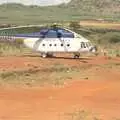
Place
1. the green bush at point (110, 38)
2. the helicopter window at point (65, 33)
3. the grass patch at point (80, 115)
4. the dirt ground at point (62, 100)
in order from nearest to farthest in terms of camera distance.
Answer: the grass patch at point (80, 115)
the dirt ground at point (62, 100)
the helicopter window at point (65, 33)
the green bush at point (110, 38)

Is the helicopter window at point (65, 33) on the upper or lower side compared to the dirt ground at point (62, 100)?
upper

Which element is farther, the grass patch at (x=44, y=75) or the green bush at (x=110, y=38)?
the green bush at (x=110, y=38)

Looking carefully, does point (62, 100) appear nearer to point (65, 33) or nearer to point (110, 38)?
point (65, 33)

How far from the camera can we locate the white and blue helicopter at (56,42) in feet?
114

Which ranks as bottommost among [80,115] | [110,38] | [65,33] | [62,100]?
[110,38]

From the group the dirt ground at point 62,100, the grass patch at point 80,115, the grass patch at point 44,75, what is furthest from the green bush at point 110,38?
the grass patch at point 80,115

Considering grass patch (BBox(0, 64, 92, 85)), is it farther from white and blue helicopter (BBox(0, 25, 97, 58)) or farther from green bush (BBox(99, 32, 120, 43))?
green bush (BBox(99, 32, 120, 43))

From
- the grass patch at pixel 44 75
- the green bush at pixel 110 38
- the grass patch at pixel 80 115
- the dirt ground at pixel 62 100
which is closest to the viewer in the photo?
the grass patch at pixel 80 115

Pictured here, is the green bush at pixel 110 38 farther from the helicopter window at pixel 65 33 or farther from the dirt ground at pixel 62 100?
the dirt ground at pixel 62 100

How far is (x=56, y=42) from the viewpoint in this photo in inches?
1375

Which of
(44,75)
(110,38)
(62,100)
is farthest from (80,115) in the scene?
(110,38)

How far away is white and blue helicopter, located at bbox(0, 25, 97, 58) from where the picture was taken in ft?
114

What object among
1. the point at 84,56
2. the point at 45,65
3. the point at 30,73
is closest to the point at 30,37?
the point at 84,56

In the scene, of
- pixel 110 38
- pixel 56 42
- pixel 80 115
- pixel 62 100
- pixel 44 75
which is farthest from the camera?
pixel 110 38
